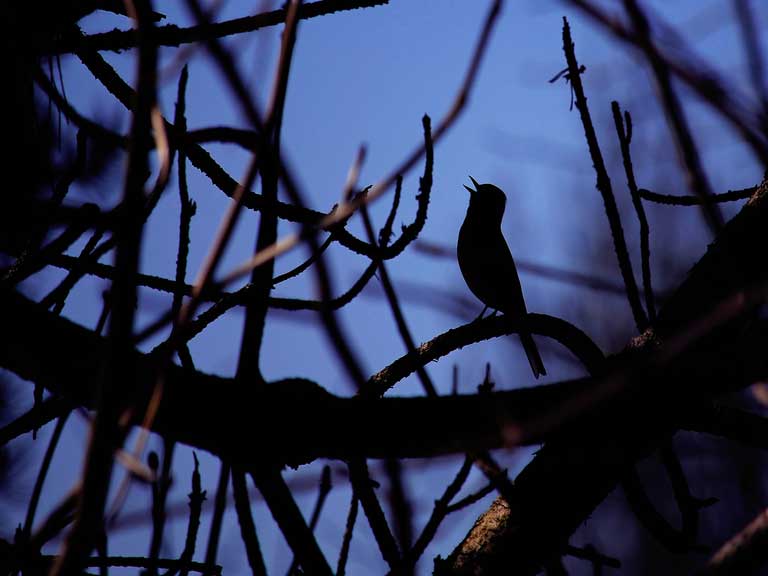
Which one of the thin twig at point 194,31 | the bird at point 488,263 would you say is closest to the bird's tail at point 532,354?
the bird at point 488,263

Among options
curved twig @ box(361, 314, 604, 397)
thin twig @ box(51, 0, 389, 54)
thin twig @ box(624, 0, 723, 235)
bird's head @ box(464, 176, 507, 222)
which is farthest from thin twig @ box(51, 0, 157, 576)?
bird's head @ box(464, 176, 507, 222)

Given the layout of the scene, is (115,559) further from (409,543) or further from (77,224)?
(409,543)

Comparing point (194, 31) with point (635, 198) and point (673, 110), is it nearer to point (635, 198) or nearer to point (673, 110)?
point (635, 198)

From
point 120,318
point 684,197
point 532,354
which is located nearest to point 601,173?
point 684,197

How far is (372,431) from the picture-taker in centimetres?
101

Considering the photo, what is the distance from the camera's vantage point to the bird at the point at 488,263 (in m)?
4.16

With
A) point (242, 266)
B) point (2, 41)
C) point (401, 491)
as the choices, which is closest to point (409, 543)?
point (401, 491)

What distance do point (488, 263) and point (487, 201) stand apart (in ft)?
1.75

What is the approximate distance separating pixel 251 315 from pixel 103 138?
1329mm

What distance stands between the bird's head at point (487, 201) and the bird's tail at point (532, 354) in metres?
1.02

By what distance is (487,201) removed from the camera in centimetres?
457

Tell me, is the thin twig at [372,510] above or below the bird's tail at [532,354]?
below

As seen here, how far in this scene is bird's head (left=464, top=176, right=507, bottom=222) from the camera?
4527 mm

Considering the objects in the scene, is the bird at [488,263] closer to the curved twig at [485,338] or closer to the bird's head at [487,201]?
the bird's head at [487,201]
